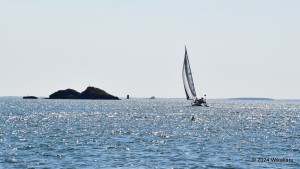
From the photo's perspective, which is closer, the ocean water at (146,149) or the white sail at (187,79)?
the ocean water at (146,149)

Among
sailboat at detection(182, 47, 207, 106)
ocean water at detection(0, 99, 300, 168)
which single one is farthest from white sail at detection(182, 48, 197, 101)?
ocean water at detection(0, 99, 300, 168)

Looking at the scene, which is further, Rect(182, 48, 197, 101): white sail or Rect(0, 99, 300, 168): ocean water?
Rect(182, 48, 197, 101): white sail

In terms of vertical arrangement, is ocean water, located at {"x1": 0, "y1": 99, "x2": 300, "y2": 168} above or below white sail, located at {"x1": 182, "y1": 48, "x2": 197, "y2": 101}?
below

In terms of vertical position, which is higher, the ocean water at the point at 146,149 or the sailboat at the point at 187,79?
the sailboat at the point at 187,79

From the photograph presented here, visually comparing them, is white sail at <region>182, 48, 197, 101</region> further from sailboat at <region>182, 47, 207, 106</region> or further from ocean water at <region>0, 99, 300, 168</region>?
ocean water at <region>0, 99, 300, 168</region>

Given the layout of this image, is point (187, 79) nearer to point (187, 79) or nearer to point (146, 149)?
point (187, 79)

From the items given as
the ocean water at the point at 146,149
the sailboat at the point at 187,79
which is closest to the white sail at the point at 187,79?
the sailboat at the point at 187,79

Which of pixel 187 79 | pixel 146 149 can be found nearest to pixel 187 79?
pixel 187 79

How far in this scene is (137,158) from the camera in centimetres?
5269

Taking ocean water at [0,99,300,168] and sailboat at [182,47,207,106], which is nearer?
ocean water at [0,99,300,168]

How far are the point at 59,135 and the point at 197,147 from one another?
75.6 feet

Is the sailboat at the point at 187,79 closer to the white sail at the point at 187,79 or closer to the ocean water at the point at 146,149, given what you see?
the white sail at the point at 187,79

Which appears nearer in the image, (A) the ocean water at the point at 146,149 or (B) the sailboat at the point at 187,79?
(A) the ocean water at the point at 146,149

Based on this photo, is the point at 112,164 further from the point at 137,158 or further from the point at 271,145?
the point at 271,145
